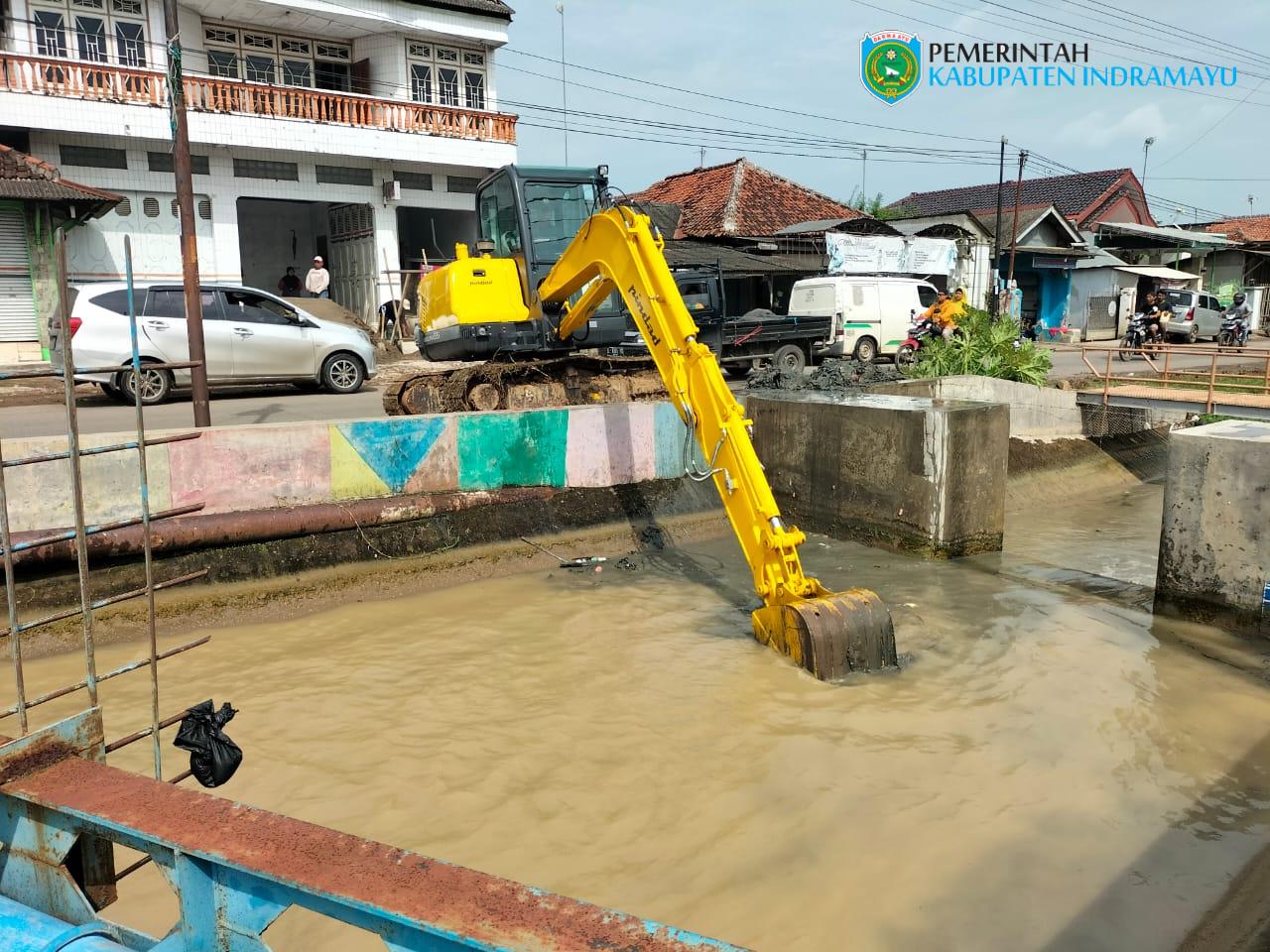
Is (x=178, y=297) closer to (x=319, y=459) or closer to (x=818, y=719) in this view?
(x=319, y=459)

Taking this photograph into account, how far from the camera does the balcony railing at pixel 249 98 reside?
17.2 meters

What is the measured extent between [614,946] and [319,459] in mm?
6898

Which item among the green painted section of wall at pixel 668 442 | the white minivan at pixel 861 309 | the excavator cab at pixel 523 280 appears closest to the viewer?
the green painted section of wall at pixel 668 442

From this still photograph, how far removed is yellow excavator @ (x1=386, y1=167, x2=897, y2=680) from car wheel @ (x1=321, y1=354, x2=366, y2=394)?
3184mm

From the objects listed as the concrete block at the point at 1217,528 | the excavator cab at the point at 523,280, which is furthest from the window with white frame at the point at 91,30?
the concrete block at the point at 1217,528

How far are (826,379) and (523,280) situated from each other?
4335 mm

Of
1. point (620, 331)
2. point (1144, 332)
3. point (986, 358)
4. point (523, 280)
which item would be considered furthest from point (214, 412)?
point (1144, 332)

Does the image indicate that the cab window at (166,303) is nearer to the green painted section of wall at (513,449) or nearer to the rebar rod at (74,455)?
the green painted section of wall at (513,449)

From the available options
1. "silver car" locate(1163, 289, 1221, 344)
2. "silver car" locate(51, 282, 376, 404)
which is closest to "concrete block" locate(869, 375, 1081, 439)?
"silver car" locate(51, 282, 376, 404)

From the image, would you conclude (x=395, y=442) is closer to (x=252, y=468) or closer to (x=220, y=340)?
(x=252, y=468)

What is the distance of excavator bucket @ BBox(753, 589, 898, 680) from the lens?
5.91 meters

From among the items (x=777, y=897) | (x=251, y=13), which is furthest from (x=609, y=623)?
(x=251, y=13)

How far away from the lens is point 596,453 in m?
9.52

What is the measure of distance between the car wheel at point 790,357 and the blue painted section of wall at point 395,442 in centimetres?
890
